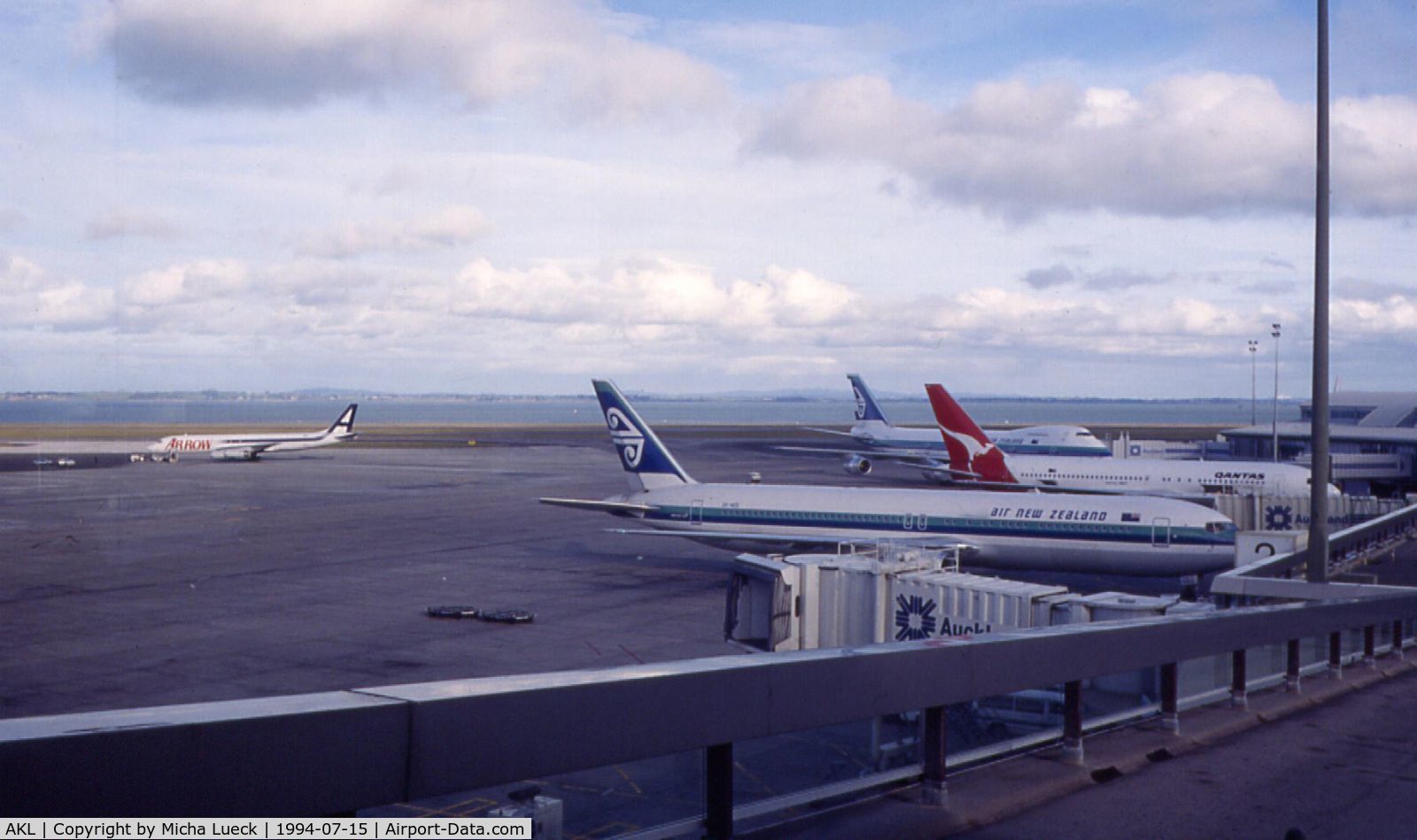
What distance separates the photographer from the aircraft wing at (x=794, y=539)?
114 ft

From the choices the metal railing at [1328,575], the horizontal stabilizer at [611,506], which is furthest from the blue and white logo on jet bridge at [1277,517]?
the horizontal stabilizer at [611,506]

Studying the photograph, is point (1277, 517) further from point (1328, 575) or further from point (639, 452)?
point (1328, 575)

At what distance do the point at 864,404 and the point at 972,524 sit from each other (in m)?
67.9

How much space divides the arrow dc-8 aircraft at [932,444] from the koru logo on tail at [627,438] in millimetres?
33415

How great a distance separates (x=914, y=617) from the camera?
1830 centimetres

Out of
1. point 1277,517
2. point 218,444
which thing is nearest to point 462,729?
point 1277,517

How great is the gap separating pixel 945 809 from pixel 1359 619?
774 centimetres

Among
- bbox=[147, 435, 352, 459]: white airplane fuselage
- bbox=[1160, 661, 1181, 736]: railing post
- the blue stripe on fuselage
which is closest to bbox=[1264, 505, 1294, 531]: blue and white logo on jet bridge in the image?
the blue stripe on fuselage

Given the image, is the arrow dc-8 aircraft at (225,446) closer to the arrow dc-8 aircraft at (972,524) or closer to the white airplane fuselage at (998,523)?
the arrow dc-8 aircraft at (972,524)

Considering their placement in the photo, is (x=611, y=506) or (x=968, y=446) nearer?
(x=611, y=506)

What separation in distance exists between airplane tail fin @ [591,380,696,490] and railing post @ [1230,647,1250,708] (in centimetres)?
3045

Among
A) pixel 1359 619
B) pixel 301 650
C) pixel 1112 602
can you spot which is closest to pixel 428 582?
pixel 301 650

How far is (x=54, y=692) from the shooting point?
74.1 feet

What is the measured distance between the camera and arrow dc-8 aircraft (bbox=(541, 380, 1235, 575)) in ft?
112
